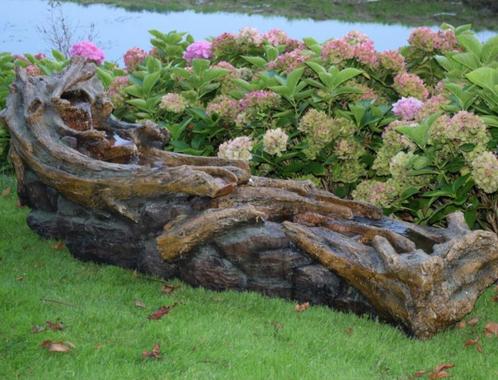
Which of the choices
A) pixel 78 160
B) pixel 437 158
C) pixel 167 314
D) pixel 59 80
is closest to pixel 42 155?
pixel 78 160

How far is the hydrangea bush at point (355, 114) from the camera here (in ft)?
20.7

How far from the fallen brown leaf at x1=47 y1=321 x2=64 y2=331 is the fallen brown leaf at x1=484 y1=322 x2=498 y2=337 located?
2.87 metres

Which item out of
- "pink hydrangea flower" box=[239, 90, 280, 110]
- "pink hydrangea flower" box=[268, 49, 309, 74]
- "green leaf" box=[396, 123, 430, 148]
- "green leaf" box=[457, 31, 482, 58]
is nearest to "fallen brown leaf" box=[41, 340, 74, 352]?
"green leaf" box=[396, 123, 430, 148]

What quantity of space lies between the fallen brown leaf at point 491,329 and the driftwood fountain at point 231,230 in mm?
251

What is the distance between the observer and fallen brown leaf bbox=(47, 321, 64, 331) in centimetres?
498

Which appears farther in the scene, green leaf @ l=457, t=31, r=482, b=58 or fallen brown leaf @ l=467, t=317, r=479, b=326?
green leaf @ l=457, t=31, r=482, b=58

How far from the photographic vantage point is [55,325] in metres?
5.01

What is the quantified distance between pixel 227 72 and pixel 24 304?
3.65m

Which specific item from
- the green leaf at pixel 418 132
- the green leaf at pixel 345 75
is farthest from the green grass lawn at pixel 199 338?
the green leaf at pixel 345 75

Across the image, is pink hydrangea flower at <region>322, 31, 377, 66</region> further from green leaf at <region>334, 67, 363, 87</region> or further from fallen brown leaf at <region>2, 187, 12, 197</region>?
fallen brown leaf at <region>2, 187, 12, 197</region>

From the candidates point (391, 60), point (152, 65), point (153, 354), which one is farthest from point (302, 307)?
point (152, 65)

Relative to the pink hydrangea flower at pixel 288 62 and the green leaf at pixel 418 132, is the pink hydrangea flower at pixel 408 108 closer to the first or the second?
the green leaf at pixel 418 132

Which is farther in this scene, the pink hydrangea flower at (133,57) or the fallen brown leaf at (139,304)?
the pink hydrangea flower at (133,57)

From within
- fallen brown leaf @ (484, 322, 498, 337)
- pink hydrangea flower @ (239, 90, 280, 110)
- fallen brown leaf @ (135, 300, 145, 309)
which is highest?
pink hydrangea flower @ (239, 90, 280, 110)
